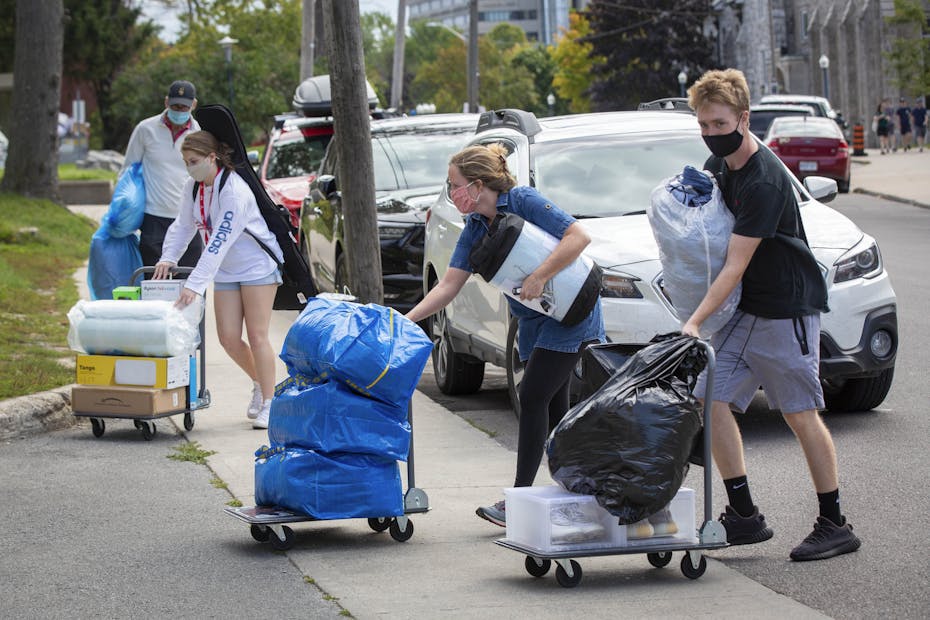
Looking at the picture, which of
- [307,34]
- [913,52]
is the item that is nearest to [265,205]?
[307,34]

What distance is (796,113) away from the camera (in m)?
36.0

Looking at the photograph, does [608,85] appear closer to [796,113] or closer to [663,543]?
[796,113]

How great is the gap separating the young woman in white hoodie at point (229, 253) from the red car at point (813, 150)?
2356 cm

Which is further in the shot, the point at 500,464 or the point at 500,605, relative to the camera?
the point at 500,464

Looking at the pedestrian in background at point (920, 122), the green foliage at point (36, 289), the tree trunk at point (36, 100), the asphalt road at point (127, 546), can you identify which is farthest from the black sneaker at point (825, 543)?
the pedestrian in background at point (920, 122)

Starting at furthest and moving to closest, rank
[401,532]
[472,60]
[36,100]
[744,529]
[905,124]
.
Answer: [905,124] → [472,60] → [36,100] → [401,532] → [744,529]

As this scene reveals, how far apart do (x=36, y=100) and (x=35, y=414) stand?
1753cm

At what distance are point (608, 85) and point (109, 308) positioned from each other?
66453 millimetres

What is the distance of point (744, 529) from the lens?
19.5 feet

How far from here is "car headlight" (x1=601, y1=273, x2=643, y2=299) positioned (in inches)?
318

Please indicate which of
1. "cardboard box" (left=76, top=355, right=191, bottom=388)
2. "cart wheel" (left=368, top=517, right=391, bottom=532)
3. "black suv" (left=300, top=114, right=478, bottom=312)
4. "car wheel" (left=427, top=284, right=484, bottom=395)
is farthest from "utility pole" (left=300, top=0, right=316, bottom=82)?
"cart wheel" (left=368, top=517, right=391, bottom=532)

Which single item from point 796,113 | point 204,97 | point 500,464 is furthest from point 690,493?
point 204,97

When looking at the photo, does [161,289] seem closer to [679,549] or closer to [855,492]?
[855,492]

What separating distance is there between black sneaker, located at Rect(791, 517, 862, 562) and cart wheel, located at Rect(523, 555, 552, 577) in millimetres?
989
